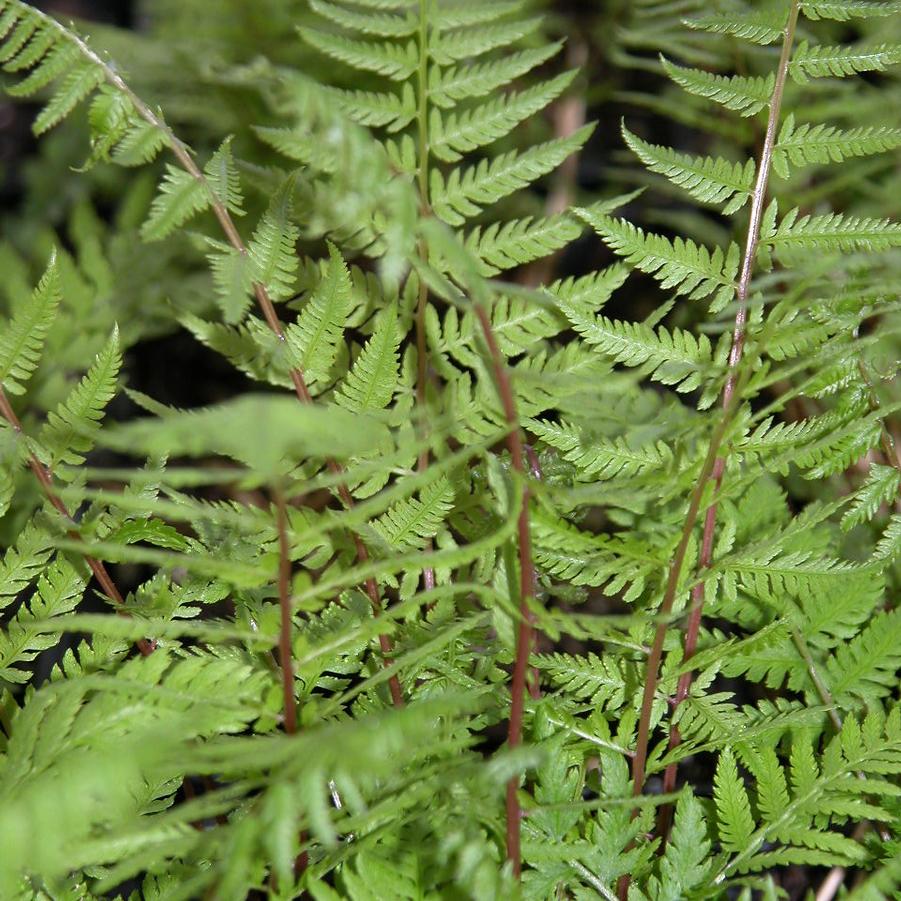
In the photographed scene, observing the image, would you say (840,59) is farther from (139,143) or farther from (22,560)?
(22,560)

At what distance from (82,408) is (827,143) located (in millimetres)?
882

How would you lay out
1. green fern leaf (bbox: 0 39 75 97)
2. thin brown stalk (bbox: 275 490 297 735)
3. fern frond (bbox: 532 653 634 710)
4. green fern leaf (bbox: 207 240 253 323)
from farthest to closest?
fern frond (bbox: 532 653 634 710)
green fern leaf (bbox: 0 39 75 97)
green fern leaf (bbox: 207 240 253 323)
thin brown stalk (bbox: 275 490 297 735)

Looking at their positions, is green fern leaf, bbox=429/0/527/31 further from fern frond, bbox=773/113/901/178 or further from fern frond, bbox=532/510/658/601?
fern frond, bbox=532/510/658/601

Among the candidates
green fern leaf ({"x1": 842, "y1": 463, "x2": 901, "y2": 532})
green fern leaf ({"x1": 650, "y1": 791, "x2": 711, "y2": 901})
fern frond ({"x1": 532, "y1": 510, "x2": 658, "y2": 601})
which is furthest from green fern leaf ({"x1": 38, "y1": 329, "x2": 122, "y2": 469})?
green fern leaf ({"x1": 842, "y1": 463, "x2": 901, "y2": 532})

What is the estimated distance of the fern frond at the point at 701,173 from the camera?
1.04m

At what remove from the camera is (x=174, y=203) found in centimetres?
92

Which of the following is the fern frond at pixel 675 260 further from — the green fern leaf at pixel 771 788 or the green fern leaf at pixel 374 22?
the green fern leaf at pixel 771 788

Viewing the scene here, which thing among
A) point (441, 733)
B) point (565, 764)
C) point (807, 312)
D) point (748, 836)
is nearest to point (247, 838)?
point (441, 733)

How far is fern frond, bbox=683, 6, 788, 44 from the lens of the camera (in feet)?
3.48

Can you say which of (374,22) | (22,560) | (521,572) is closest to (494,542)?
(521,572)

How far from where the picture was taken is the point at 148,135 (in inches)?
36.5

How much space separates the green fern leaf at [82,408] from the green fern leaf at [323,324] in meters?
0.20

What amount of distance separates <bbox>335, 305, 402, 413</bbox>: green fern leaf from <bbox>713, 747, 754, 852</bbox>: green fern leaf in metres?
0.51

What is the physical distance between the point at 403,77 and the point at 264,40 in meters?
1.42
